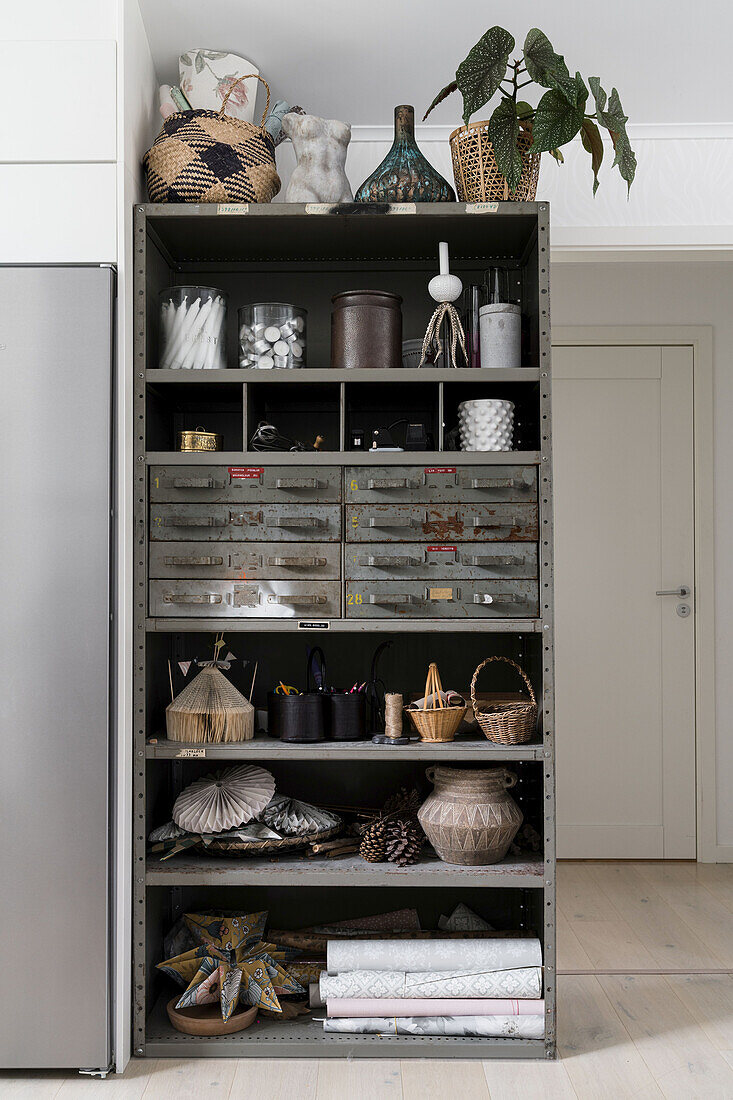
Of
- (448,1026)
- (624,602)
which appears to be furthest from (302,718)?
(624,602)

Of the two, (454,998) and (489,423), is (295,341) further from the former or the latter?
(454,998)

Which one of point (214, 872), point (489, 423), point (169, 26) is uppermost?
point (169, 26)

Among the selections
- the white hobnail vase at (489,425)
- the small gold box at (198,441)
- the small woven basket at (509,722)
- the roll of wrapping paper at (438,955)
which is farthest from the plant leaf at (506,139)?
the roll of wrapping paper at (438,955)

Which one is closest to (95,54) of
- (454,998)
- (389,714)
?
(389,714)

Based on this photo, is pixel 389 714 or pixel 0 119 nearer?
pixel 0 119

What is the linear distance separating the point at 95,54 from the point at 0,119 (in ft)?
0.89

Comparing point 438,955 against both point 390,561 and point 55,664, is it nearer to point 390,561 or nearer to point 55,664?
point 390,561

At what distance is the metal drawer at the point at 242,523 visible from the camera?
2.27 metres

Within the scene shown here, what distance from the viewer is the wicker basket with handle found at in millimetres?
2270

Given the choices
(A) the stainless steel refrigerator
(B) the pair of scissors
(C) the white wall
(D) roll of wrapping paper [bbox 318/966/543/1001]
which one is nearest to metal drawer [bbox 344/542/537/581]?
(B) the pair of scissors

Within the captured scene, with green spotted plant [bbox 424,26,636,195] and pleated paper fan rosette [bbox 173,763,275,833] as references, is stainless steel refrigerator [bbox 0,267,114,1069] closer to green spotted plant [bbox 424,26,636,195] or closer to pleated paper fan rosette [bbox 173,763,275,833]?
pleated paper fan rosette [bbox 173,763,275,833]

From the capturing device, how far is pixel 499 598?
224 centimetres

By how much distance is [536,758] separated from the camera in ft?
7.35

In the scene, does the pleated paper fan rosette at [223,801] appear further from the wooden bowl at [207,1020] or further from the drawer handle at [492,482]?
the drawer handle at [492,482]
